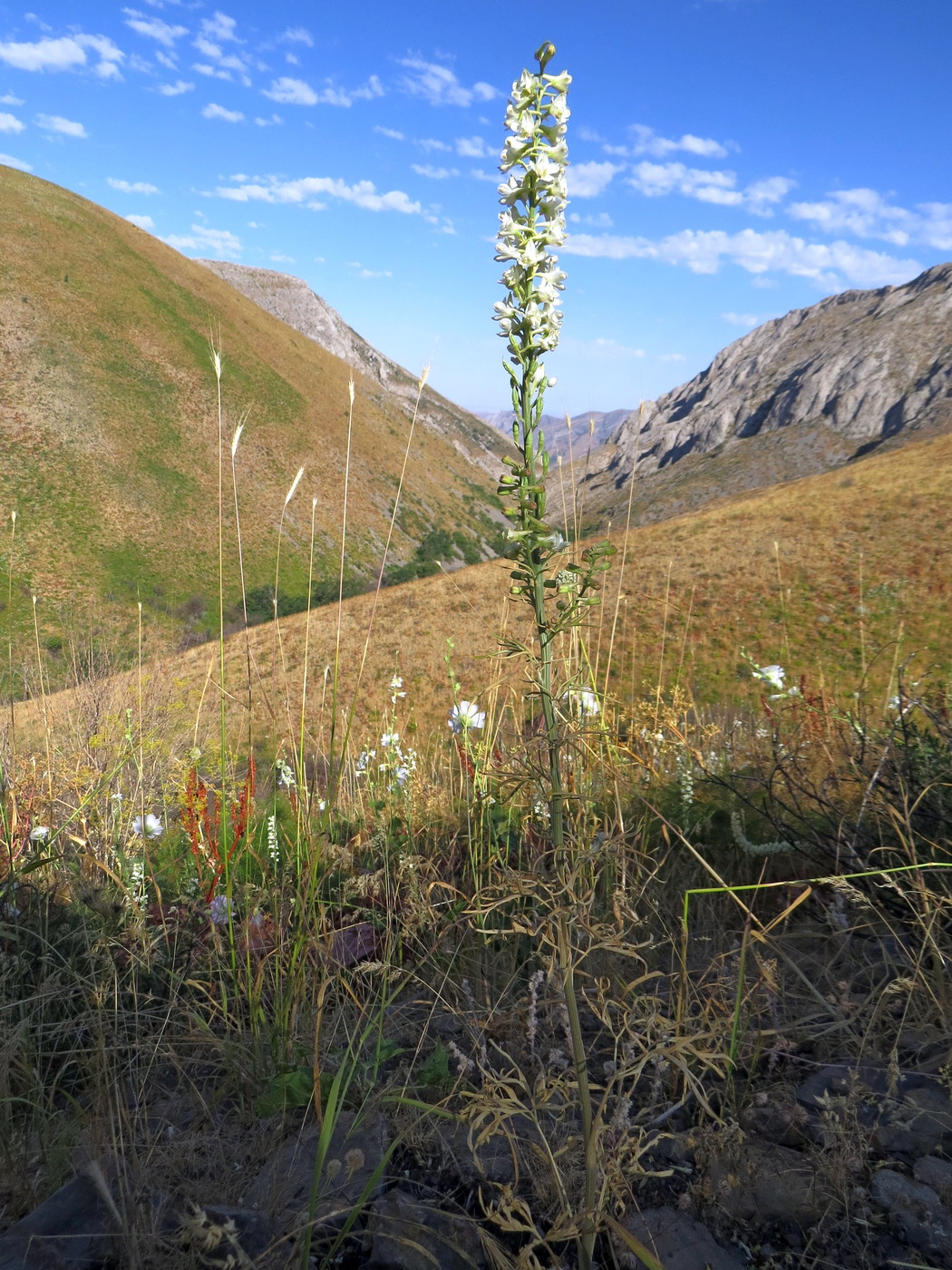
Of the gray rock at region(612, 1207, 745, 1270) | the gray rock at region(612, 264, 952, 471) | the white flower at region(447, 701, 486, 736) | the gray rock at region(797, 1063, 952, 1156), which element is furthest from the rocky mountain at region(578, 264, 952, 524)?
the gray rock at region(612, 1207, 745, 1270)

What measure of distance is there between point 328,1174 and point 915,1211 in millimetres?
1007

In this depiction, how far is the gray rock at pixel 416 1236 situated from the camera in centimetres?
115

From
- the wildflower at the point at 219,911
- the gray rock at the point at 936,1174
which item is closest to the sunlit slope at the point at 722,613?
the wildflower at the point at 219,911

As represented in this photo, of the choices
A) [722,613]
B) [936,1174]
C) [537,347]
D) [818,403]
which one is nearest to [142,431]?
[722,613]

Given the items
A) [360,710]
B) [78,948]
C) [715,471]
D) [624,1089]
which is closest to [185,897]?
[78,948]

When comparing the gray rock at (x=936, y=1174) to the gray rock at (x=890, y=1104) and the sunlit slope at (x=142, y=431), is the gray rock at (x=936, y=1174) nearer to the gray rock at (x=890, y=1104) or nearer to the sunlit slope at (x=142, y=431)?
the gray rock at (x=890, y=1104)

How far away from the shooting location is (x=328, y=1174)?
4.17ft

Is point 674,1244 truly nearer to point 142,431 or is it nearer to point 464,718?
point 464,718

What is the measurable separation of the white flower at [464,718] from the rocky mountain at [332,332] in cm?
11305

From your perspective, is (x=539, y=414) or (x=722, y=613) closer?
(x=539, y=414)

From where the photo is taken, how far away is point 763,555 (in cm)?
1196

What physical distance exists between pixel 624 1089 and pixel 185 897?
1.53m

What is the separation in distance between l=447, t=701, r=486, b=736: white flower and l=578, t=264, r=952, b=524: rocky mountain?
45.7 meters

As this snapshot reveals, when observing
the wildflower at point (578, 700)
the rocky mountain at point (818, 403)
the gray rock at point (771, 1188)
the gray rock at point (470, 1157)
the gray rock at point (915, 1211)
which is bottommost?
the gray rock at point (470, 1157)
